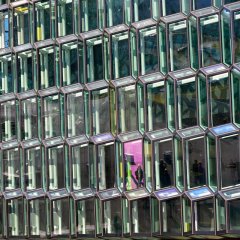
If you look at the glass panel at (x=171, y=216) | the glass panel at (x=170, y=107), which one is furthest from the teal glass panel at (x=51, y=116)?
the glass panel at (x=171, y=216)

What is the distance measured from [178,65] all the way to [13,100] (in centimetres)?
556

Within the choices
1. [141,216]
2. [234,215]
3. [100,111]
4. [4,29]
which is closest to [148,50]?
[100,111]

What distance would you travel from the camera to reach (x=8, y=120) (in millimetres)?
27016

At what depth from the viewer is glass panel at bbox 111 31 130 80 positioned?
80.0 feet

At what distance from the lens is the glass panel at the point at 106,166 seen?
2448 cm

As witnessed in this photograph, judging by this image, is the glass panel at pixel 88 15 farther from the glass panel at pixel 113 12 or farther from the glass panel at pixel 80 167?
the glass panel at pixel 80 167

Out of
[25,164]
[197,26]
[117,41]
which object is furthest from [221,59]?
[25,164]

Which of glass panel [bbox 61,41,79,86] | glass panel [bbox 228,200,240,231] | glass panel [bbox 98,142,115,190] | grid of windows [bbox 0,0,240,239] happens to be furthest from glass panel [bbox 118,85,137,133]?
glass panel [bbox 228,200,240,231]

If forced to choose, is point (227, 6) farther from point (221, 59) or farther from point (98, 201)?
point (98, 201)

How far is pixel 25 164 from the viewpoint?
26.4 metres

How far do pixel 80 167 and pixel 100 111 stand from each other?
152 centimetres

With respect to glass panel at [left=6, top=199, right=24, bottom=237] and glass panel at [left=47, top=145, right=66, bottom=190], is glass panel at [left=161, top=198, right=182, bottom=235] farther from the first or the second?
glass panel at [left=6, top=199, right=24, bottom=237]

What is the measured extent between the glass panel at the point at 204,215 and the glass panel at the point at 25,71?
6.27 meters

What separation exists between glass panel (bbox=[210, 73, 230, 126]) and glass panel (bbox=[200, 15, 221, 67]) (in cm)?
44
